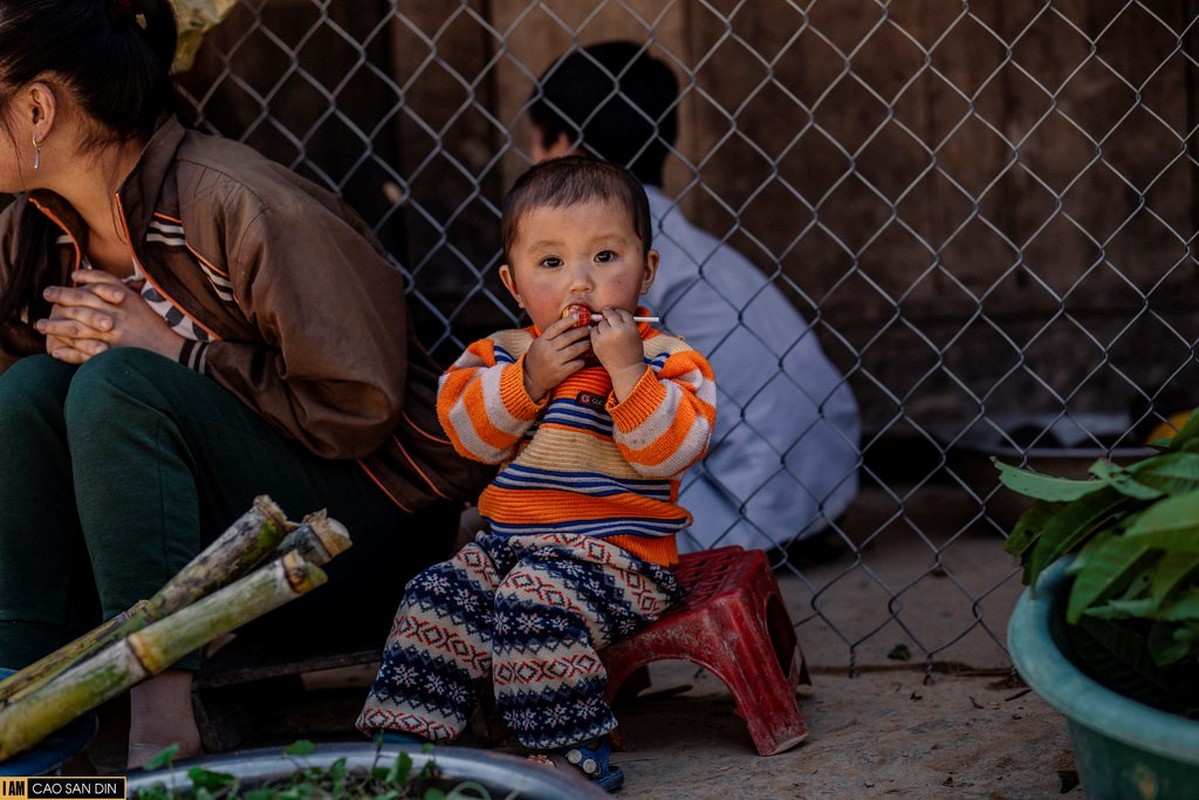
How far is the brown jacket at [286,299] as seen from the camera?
2404mm

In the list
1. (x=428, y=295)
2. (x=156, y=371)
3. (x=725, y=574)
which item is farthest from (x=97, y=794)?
(x=428, y=295)

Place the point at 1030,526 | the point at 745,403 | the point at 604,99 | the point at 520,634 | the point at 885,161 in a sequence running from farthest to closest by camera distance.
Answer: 1. the point at 885,161
2. the point at 745,403
3. the point at 604,99
4. the point at 520,634
5. the point at 1030,526

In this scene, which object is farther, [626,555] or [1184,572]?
[626,555]

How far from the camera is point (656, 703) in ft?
9.40

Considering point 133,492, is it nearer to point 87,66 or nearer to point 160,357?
point 160,357

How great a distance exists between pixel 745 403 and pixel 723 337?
0.33 meters

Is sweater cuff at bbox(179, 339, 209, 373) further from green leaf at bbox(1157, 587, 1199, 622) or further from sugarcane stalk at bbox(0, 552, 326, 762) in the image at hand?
green leaf at bbox(1157, 587, 1199, 622)

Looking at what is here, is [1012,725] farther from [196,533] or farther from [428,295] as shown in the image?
[428,295]

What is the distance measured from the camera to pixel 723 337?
347cm

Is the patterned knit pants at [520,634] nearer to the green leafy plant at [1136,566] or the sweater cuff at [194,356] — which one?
the sweater cuff at [194,356]

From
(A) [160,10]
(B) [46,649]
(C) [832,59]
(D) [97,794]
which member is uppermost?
(C) [832,59]

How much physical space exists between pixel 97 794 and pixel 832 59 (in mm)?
3957

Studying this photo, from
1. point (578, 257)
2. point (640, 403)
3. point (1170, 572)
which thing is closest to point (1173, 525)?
point (1170, 572)

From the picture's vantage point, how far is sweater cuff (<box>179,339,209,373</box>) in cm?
251
